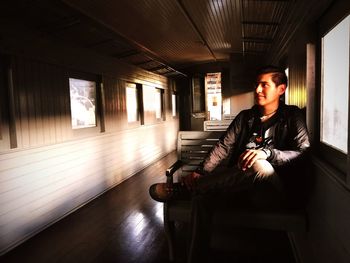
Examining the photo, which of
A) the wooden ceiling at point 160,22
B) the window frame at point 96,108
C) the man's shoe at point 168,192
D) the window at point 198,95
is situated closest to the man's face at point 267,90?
the wooden ceiling at point 160,22

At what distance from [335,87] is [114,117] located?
12.3ft

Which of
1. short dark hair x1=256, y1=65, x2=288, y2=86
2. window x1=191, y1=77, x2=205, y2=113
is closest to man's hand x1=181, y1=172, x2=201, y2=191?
short dark hair x1=256, y1=65, x2=288, y2=86

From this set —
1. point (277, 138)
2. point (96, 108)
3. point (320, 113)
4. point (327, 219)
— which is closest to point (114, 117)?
point (96, 108)

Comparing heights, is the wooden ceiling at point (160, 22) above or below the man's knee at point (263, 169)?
above

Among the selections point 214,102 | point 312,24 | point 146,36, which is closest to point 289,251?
point 312,24

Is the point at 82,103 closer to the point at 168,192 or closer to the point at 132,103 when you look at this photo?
the point at 132,103

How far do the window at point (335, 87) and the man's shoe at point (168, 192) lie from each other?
1.04m

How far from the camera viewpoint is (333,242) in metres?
1.42

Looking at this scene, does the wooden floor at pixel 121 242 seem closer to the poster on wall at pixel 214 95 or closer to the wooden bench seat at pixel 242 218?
the wooden bench seat at pixel 242 218

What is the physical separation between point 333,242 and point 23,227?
2670 millimetres

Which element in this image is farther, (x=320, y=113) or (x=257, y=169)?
(x=320, y=113)

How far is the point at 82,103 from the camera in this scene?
4.06 meters

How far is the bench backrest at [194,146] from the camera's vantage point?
9.49ft

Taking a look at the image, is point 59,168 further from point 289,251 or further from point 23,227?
point 289,251
